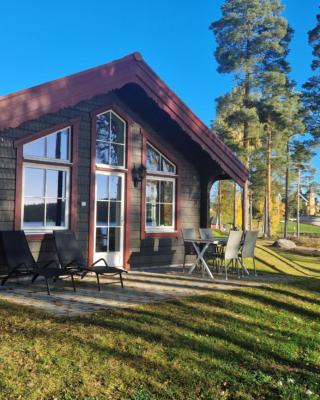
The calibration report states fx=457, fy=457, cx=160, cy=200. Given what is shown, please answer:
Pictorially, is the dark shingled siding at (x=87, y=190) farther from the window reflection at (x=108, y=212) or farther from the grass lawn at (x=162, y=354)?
the grass lawn at (x=162, y=354)

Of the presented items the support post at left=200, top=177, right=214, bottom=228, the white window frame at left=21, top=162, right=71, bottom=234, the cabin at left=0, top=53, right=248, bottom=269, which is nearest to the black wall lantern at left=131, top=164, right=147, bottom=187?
the cabin at left=0, top=53, right=248, bottom=269

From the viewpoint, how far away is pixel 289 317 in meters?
6.16

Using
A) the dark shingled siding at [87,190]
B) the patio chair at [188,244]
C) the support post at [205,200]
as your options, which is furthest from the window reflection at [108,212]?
the support post at [205,200]

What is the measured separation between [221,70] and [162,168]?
65.7ft

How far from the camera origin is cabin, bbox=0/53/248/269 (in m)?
7.83

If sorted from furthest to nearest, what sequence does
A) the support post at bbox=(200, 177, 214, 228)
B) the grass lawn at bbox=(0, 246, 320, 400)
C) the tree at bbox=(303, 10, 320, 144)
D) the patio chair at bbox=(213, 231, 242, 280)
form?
the tree at bbox=(303, 10, 320, 144)
the support post at bbox=(200, 177, 214, 228)
the patio chair at bbox=(213, 231, 242, 280)
the grass lawn at bbox=(0, 246, 320, 400)

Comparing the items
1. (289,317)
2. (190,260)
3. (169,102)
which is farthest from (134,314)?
(190,260)

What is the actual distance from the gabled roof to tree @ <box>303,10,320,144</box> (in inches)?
663

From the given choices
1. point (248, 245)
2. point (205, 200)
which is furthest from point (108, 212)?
point (248, 245)

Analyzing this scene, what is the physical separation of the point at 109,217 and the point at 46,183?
1.66 meters

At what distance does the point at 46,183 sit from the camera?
331 inches

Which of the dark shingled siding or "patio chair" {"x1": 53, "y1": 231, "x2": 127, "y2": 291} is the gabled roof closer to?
the dark shingled siding

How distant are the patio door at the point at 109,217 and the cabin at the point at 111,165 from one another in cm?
2

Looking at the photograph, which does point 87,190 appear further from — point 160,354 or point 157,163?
point 160,354
